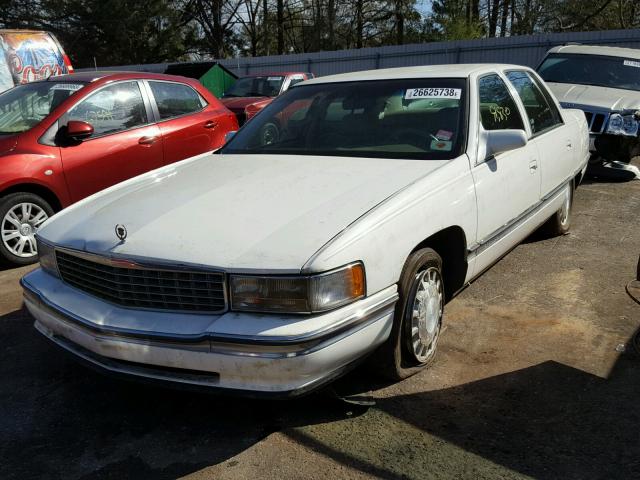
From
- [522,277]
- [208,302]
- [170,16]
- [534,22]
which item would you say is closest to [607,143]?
[522,277]

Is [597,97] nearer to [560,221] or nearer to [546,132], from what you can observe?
[560,221]

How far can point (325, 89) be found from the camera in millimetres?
4152

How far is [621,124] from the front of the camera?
7.35 m

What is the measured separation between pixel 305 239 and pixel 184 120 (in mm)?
4208

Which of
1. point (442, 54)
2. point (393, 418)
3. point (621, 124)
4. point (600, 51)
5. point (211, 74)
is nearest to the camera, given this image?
point (393, 418)

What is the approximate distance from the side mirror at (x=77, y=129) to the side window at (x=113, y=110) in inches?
10.0

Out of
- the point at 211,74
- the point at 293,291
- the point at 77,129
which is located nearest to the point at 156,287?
the point at 293,291

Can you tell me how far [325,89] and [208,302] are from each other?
7.13ft

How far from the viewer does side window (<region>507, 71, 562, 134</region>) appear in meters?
4.50

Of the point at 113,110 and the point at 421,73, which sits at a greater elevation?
the point at 421,73

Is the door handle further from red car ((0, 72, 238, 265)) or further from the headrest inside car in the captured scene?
the headrest inside car

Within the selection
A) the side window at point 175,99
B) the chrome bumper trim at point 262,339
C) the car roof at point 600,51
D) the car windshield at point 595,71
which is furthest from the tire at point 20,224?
the car roof at point 600,51

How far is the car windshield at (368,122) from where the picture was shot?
11.6 ft

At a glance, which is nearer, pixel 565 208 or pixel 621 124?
pixel 565 208
